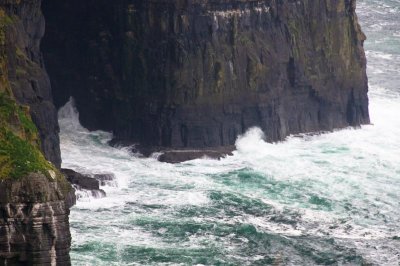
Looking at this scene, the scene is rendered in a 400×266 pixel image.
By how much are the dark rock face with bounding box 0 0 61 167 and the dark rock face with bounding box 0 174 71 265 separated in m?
18.4

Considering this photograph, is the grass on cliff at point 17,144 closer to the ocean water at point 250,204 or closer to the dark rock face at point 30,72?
the ocean water at point 250,204

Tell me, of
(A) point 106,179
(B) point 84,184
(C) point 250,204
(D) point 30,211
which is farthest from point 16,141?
(C) point 250,204

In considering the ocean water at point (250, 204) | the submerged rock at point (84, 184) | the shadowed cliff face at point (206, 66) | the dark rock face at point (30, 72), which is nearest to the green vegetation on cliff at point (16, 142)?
the dark rock face at point (30, 72)

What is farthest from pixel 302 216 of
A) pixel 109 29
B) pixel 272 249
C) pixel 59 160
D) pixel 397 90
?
pixel 397 90

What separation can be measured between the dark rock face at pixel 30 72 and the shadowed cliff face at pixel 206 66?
13.4 metres

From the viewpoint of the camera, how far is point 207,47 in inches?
4847

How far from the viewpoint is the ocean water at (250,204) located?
Result: 99.9 m

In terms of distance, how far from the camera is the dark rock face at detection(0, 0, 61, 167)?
10662cm

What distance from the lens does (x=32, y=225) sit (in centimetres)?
8719

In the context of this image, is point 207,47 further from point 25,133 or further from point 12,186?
point 12,186

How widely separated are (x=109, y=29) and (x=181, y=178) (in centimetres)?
1606

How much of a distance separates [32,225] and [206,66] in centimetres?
3850

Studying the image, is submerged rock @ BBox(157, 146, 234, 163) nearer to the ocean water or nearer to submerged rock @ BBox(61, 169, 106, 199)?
the ocean water

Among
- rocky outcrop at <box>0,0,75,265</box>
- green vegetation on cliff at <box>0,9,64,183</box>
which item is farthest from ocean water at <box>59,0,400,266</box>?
rocky outcrop at <box>0,0,75,265</box>
